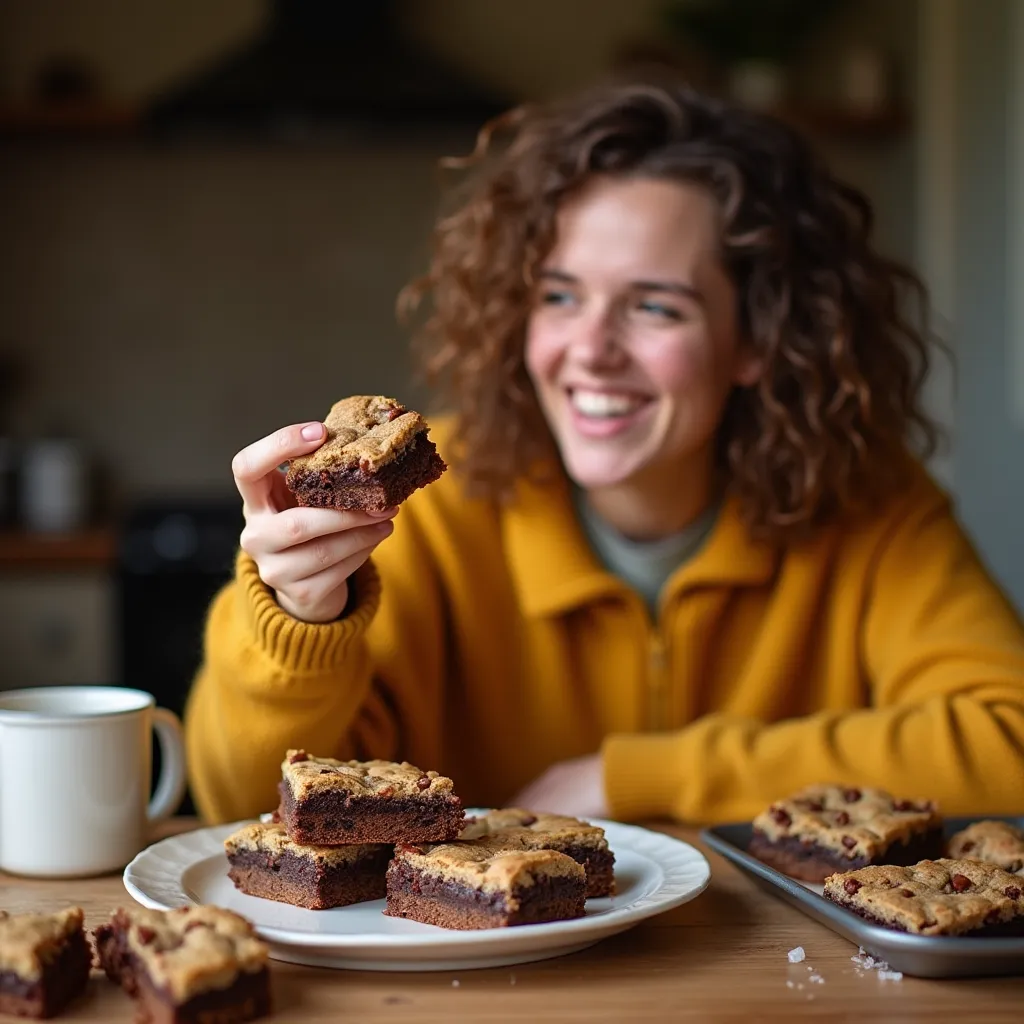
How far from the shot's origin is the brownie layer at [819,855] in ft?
3.77

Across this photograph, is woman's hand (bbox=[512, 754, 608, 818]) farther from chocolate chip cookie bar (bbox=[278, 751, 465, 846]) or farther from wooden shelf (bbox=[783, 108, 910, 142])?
wooden shelf (bbox=[783, 108, 910, 142])

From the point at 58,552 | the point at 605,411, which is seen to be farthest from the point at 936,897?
the point at 58,552

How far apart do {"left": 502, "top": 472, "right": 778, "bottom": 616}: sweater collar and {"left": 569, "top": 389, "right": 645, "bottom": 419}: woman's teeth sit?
0.61 feet

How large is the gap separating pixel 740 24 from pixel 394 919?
3.61 metres

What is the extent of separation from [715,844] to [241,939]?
18.5 inches

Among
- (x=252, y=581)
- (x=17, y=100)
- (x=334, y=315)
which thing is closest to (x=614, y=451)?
(x=252, y=581)

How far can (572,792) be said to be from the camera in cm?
150

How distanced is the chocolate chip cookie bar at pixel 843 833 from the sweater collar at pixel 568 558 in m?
0.53

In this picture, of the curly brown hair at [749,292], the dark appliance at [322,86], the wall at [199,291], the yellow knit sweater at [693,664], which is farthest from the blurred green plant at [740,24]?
the yellow knit sweater at [693,664]

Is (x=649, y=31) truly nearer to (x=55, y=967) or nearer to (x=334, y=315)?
(x=334, y=315)

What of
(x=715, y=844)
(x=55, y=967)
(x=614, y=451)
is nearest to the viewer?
(x=55, y=967)

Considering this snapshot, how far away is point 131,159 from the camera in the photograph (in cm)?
420

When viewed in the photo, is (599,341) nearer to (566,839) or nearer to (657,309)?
(657,309)

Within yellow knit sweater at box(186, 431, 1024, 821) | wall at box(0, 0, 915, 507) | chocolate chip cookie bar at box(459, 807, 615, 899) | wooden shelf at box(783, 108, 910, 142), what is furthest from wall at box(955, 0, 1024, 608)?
chocolate chip cookie bar at box(459, 807, 615, 899)
